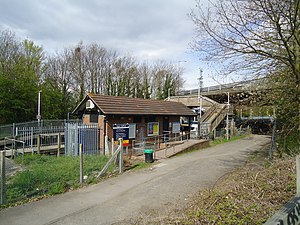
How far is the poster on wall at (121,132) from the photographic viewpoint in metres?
16.6

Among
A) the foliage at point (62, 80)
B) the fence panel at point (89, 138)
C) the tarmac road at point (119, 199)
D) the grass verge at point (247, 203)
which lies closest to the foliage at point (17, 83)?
the foliage at point (62, 80)

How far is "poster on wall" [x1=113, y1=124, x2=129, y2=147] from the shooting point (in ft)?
54.6

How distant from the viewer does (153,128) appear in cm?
1975

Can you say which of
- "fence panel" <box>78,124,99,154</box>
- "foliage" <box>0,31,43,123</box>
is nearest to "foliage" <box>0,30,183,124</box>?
"foliage" <box>0,31,43,123</box>

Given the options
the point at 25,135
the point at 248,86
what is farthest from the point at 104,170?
the point at 25,135

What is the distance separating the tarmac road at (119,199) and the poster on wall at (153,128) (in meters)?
8.07

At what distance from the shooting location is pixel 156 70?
51938 mm

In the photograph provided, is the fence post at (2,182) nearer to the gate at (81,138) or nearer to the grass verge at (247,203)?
the grass verge at (247,203)

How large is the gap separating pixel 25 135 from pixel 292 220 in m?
18.5

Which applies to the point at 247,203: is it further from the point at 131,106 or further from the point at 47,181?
the point at 131,106

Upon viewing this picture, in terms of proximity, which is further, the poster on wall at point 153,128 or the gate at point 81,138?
the poster on wall at point 153,128

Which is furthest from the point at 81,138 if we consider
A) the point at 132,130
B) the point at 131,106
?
the point at 131,106

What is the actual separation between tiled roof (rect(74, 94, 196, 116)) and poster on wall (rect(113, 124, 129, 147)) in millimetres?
960

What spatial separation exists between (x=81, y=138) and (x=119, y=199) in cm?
929
